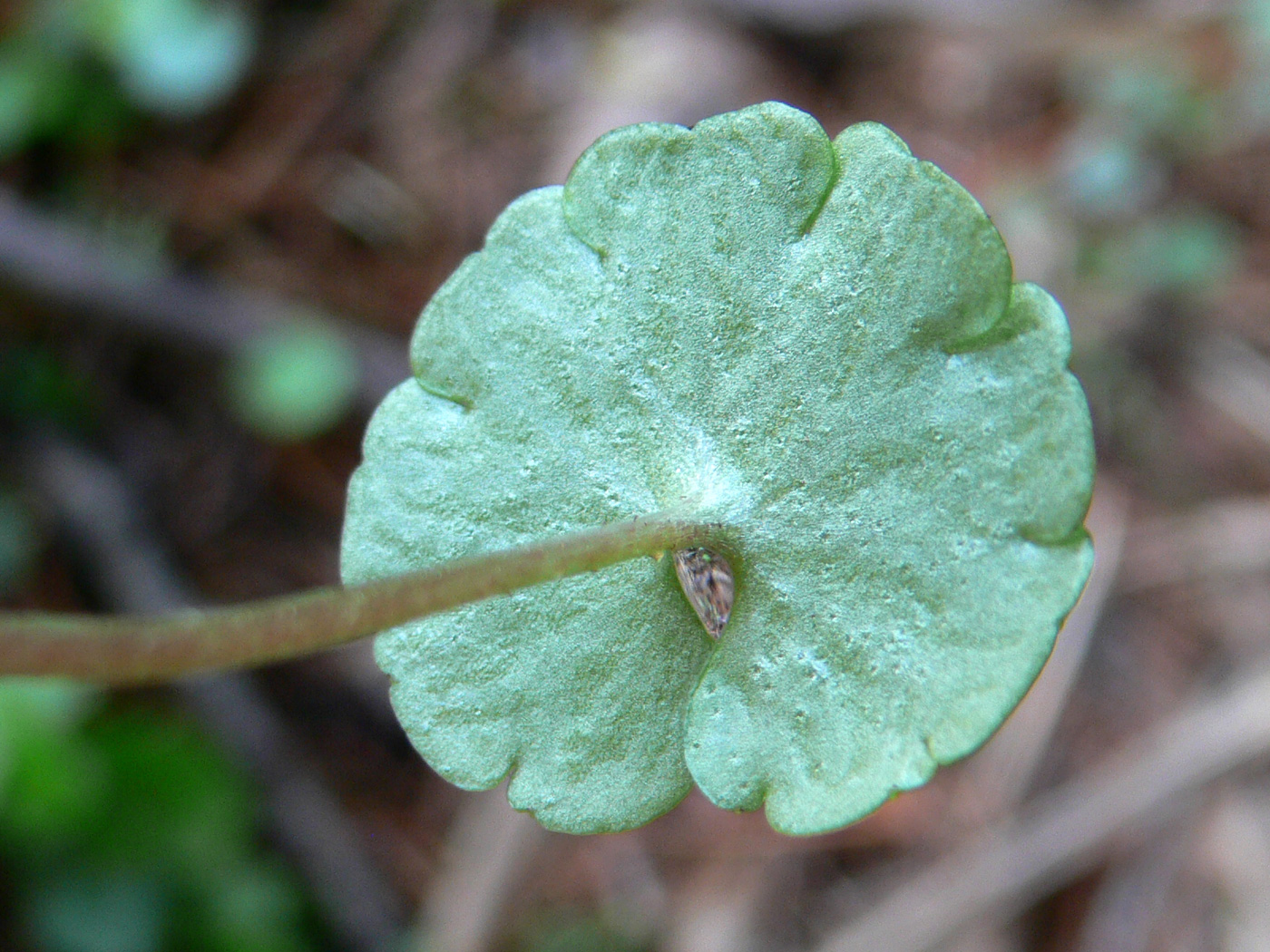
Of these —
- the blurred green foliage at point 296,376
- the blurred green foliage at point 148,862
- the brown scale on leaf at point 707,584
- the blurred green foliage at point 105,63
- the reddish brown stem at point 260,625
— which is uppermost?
the reddish brown stem at point 260,625

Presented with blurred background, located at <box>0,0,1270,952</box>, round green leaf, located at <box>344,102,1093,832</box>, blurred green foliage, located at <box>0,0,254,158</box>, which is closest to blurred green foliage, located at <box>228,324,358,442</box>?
blurred background, located at <box>0,0,1270,952</box>

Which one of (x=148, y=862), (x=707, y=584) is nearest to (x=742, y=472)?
(x=707, y=584)

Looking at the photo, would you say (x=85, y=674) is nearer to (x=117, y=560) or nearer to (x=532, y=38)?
(x=117, y=560)

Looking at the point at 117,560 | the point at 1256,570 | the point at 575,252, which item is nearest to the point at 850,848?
the point at 1256,570

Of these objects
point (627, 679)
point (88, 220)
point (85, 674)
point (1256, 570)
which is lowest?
point (1256, 570)

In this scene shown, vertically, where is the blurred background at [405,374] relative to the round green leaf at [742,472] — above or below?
below

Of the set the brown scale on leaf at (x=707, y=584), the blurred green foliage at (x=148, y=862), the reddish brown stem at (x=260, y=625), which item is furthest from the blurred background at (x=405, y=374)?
the reddish brown stem at (x=260, y=625)

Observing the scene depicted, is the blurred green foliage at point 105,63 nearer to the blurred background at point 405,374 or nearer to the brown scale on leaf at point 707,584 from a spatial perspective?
the blurred background at point 405,374
